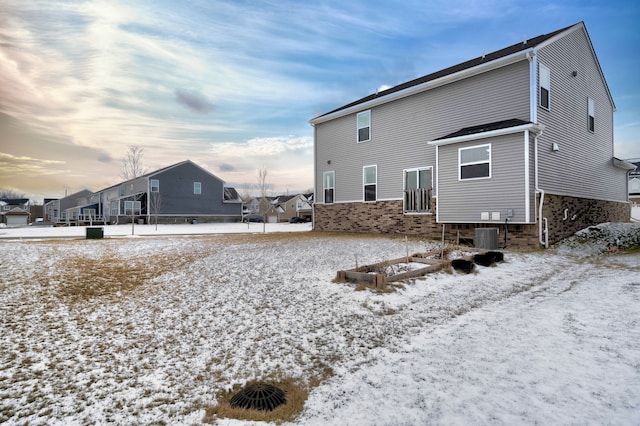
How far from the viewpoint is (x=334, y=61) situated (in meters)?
17.8

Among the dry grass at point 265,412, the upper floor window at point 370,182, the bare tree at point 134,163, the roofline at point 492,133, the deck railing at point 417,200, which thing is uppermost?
the bare tree at point 134,163

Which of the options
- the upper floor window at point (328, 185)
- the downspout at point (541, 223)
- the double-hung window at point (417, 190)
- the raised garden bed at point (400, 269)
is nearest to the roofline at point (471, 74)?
the downspout at point (541, 223)

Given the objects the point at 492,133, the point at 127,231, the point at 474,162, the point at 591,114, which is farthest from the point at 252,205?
the point at 492,133

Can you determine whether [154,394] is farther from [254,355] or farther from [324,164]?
[324,164]

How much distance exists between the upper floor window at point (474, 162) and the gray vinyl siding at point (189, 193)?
36.4 m

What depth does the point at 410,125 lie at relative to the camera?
1570 centimetres

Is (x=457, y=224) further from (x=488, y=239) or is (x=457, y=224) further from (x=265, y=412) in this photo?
(x=265, y=412)

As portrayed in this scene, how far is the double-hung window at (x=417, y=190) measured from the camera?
48.2ft

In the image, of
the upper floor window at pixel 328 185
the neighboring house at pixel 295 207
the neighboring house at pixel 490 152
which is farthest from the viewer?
the neighboring house at pixel 295 207

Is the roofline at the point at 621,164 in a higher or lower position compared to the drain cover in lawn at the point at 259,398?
higher

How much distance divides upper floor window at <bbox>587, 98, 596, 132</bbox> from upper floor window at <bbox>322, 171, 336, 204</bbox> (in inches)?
501

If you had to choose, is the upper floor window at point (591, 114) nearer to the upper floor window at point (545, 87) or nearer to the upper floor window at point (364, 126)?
the upper floor window at point (545, 87)

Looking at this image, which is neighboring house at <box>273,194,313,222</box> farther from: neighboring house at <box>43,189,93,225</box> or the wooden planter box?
the wooden planter box

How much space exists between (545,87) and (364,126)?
8.09 meters
